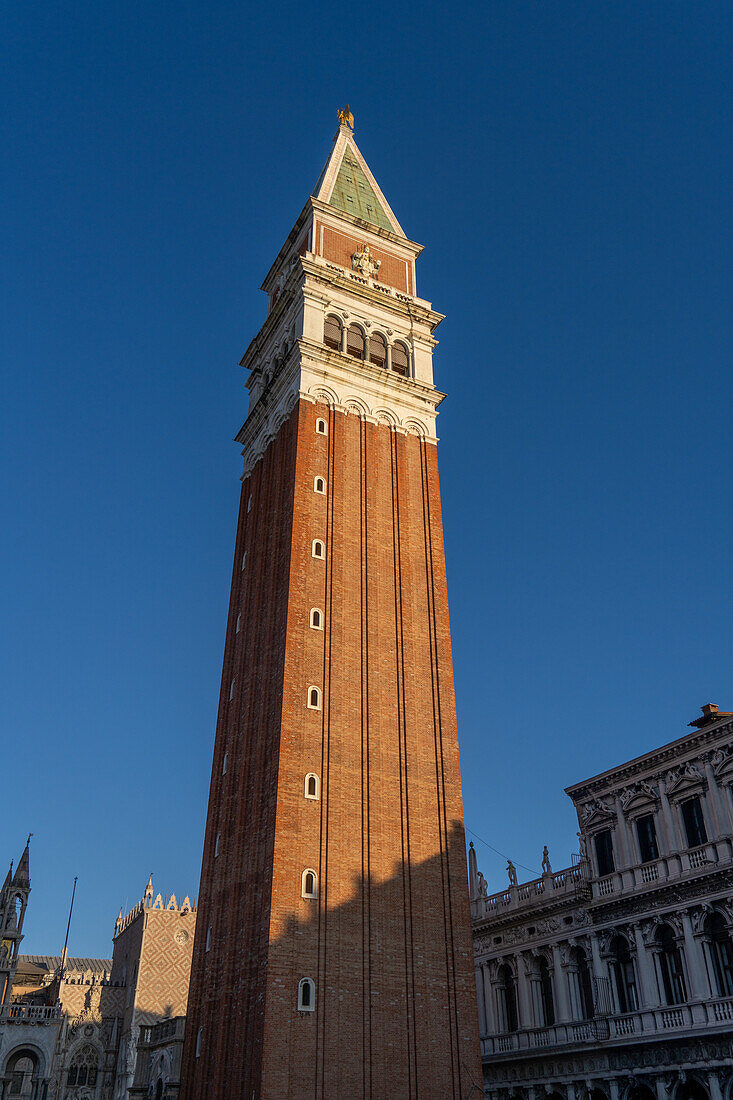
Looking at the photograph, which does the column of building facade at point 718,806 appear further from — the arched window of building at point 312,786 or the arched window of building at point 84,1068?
the arched window of building at point 84,1068

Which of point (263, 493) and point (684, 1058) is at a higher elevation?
point (263, 493)

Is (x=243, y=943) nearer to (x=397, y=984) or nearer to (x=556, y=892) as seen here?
(x=397, y=984)

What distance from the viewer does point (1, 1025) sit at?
60281mm

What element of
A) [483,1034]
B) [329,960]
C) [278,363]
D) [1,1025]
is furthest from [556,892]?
[1,1025]

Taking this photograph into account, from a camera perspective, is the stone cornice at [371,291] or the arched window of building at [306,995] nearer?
the arched window of building at [306,995]

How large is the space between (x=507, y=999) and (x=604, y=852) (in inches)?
415

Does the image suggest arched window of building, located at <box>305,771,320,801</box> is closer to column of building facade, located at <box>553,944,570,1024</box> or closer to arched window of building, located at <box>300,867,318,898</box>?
arched window of building, located at <box>300,867,318,898</box>

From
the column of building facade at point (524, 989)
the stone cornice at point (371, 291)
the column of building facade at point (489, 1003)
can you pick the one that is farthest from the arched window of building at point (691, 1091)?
the stone cornice at point (371, 291)

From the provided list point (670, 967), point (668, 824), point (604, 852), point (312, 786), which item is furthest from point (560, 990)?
point (312, 786)

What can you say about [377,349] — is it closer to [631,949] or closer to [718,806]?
[718,806]

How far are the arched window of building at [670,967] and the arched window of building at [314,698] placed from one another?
16.5m

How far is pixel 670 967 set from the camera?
3719 centimetres

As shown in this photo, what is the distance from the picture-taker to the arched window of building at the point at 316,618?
129 feet

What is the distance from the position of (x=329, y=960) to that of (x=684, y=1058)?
46.4ft
